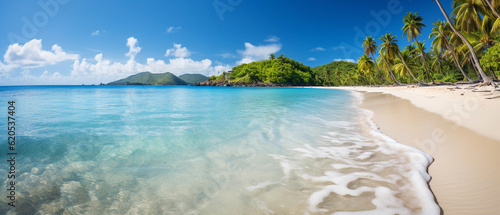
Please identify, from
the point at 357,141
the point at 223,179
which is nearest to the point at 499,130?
the point at 357,141

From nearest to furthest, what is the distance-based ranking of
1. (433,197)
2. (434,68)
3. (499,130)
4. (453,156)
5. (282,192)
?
(433,197), (282,192), (453,156), (499,130), (434,68)

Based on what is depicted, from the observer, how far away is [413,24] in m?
31.5

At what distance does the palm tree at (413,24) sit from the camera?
31378 millimetres

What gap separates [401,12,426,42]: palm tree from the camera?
31.4 meters

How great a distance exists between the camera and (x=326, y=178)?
3.24 meters

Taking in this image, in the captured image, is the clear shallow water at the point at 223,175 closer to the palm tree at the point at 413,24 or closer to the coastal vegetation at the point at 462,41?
the coastal vegetation at the point at 462,41

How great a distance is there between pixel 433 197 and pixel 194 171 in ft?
12.0

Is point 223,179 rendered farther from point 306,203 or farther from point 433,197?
point 433,197

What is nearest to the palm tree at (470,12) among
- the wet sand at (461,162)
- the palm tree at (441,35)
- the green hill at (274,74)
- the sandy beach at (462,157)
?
the palm tree at (441,35)

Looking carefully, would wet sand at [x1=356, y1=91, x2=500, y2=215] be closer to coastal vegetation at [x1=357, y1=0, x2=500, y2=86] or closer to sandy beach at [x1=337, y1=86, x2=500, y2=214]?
sandy beach at [x1=337, y1=86, x2=500, y2=214]

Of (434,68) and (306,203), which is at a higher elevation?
(434,68)

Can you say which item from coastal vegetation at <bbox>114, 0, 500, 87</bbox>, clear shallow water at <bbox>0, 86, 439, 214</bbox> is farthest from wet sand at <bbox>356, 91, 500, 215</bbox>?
coastal vegetation at <bbox>114, 0, 500, 87</bbox>

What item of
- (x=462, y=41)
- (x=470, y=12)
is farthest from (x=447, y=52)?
(x=470, y=12)

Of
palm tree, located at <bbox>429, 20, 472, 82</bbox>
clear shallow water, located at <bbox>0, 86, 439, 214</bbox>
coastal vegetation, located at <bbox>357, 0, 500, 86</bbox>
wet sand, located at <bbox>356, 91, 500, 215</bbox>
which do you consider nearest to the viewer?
wet sand, located at <bbox>356, 91, 500, 215</bbox>
